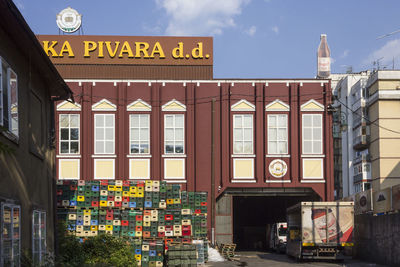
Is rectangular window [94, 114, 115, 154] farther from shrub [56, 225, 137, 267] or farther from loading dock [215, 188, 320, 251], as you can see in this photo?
loading dock [215, 188, 320, 251]

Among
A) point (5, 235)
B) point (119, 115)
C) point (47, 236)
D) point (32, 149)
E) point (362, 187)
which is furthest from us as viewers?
point (362, 187)

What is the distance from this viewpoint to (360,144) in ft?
218

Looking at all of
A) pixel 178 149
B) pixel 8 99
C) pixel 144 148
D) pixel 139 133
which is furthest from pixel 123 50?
pixel 8 99

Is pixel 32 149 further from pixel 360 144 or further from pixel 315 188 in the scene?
pixel 360 144

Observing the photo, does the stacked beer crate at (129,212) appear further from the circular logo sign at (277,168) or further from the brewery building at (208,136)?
the circular logo sign at (277,168)

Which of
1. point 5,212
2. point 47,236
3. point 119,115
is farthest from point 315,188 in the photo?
point 5,212

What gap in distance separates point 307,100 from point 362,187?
102 feet

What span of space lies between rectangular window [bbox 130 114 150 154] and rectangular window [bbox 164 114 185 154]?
1143 mm

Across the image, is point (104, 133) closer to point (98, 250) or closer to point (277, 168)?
point (277, 168)

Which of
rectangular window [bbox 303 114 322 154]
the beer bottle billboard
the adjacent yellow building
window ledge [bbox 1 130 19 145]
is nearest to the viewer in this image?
window ledge [bbox 1 130 19 145]

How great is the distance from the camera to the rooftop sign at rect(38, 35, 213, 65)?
39688 mm

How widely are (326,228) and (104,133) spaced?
50.8ft

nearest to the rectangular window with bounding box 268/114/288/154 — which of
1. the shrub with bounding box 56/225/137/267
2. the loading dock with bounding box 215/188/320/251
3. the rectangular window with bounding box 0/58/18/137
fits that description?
the loading dock with bounding box 215/188/320/251

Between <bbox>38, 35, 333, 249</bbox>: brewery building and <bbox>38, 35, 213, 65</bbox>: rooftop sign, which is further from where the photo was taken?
<bbox>38, 35, 213, 65</bbox>: rooftop sign
